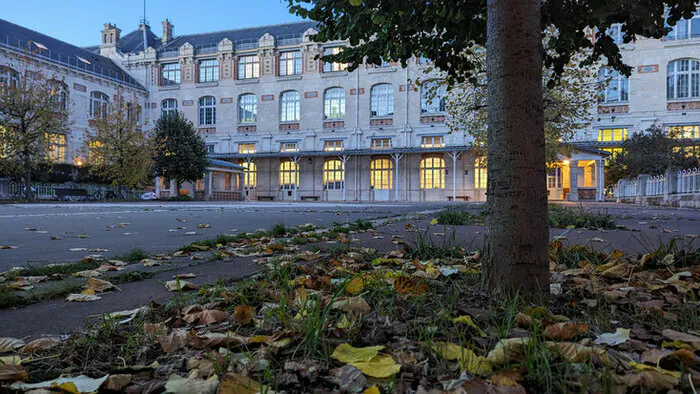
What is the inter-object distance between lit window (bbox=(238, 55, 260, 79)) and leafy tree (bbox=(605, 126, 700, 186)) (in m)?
29.6

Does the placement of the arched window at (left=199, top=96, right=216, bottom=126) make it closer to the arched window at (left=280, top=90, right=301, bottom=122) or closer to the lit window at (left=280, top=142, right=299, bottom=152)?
the arched window at (left=280, top=90, right=301, bottom=122)

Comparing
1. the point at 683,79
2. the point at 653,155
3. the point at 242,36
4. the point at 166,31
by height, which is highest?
the point at 166,31

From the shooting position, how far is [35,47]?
32250mm

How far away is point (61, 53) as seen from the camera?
115 feet

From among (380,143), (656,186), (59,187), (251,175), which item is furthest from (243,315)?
(251,175)

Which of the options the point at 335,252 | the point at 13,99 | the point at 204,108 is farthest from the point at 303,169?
the point at 335,252

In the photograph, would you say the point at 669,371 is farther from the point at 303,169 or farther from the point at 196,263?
the point at 303,169

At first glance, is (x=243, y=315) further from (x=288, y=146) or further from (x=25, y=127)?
(x=288, y=146)

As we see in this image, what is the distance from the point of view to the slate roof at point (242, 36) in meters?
38.9

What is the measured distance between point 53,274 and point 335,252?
1.66m

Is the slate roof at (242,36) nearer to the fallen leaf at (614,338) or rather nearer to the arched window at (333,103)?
the arched window at (333,103)

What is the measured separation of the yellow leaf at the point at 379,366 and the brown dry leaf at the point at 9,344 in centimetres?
105

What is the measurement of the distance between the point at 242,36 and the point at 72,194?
22.4m

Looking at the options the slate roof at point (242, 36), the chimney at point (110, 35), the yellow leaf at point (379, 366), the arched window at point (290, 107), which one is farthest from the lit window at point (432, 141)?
the yellow leaf at point (379, 366)
